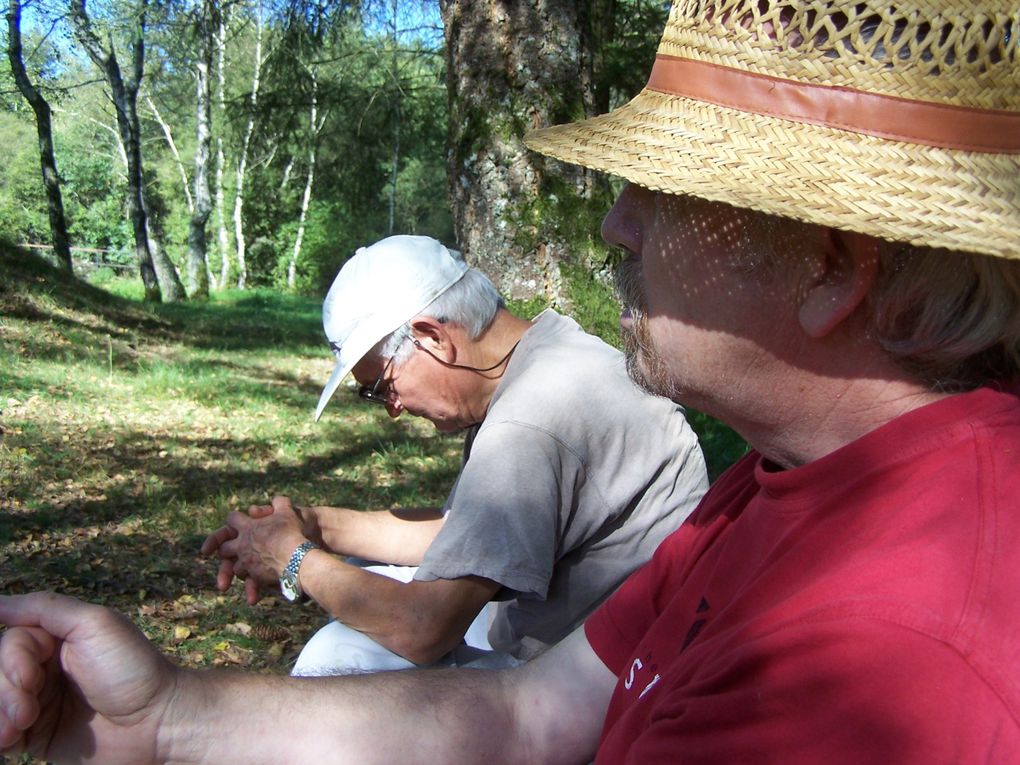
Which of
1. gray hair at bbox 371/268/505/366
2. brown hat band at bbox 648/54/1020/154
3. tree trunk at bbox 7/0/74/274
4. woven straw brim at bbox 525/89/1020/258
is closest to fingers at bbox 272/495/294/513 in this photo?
gray hair at bbox 371/268/505/366

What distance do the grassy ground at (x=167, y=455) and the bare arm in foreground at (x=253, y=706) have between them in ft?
7.82

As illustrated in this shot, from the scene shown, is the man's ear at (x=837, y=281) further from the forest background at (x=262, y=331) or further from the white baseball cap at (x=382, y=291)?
the forest background at (x=262, y=331)

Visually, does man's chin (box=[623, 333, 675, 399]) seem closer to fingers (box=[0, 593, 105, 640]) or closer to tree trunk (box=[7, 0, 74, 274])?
fingers (box=[0, 593, 105, 640])

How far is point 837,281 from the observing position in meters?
1.18

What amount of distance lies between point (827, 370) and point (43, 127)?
48.1 ft

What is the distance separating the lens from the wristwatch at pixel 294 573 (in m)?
2.44

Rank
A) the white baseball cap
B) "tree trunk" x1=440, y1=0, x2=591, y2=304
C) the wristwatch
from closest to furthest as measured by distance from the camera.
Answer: the wristwatch, the white baseball cap, "tree trunk" x1=440, y1=0, x2=591, y2=304

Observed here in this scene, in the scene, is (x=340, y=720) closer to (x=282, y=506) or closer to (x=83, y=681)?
(x=83, y=681)

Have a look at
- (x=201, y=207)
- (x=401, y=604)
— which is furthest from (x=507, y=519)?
(x=201, y=207)

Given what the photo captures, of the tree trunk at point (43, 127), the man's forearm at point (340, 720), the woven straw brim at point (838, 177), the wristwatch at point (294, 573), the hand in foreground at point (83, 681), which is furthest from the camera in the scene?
the tree trunk at point (43, 127)

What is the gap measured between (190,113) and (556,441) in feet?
126

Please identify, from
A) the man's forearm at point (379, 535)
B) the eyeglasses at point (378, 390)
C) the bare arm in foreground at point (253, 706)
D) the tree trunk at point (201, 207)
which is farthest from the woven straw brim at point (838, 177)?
the tree trunk at point (201, 207)

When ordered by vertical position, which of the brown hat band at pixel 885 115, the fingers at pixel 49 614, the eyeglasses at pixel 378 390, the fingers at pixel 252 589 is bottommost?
the fingers at pixel 252 589

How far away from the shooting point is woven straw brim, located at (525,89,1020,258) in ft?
3.49
